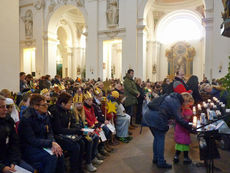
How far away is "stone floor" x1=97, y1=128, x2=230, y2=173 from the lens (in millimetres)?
3887

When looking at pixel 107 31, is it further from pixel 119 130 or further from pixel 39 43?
pixel 119 130

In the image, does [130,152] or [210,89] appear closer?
[130,152]

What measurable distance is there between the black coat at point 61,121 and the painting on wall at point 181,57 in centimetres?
2007

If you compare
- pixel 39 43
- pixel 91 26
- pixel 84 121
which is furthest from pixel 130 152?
pixel 39 43

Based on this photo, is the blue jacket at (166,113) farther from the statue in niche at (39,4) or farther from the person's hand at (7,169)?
the statue in niche at (39,4)

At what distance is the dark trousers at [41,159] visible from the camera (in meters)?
2.89

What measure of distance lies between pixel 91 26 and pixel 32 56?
334 inches

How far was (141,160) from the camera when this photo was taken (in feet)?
14.3

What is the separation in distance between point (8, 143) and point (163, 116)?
106 inches

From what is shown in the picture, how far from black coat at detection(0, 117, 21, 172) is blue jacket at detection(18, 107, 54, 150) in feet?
0.68

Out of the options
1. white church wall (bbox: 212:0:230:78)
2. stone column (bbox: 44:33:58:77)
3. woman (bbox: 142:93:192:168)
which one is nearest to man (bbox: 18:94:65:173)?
woman (bbox: 142:93:192:168)

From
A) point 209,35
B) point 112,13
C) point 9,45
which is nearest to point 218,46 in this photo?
point 209,35

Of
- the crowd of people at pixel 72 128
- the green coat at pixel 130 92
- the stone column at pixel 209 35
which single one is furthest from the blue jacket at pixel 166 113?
the stone column at pixel 209 35

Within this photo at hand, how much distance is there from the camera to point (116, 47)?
2294 cm
